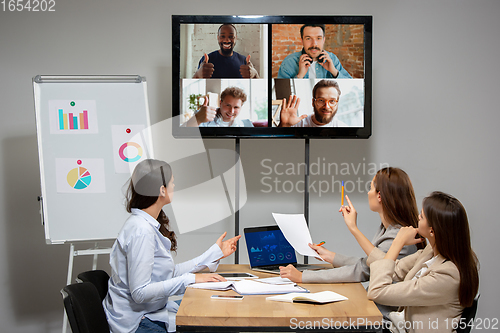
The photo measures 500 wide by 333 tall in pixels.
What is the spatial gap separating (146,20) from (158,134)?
868mm

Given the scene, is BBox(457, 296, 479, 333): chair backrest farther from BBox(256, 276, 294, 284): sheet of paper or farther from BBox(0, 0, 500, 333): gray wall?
BBox(0, 0, 500, 333): gray wall

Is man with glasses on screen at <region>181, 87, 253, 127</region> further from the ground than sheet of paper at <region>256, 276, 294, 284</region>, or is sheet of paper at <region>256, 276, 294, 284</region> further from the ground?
man with glasses on screen at <region>181, 87, 253, 127</region>

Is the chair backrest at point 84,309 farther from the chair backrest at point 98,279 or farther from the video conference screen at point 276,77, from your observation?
the video conference screen at point 276,77

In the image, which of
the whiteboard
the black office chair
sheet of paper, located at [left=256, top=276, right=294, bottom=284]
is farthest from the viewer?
the whiteboard

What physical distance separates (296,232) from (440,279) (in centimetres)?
71

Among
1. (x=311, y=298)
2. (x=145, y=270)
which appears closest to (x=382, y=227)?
(x=311, y=298)

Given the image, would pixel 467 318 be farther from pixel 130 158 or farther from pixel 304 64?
pixel 130 158

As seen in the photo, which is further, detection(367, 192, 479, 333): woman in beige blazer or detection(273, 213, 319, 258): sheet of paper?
detection(273, 213, 319, 258): sheet of paper

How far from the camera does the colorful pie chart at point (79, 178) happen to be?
2568 millimetres

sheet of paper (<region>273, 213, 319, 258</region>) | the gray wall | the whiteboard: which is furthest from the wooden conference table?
the gray wall

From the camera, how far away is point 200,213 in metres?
3.15

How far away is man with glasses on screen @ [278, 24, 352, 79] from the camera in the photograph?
2.69 m

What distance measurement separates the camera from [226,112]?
2.69 metres

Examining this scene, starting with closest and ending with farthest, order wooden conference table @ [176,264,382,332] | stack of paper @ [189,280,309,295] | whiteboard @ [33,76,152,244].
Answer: wooden conference table @ [176,264,382,332] < stack of paper @ [189,280,309,295] < whiteboard @ [33,76,152,244]
